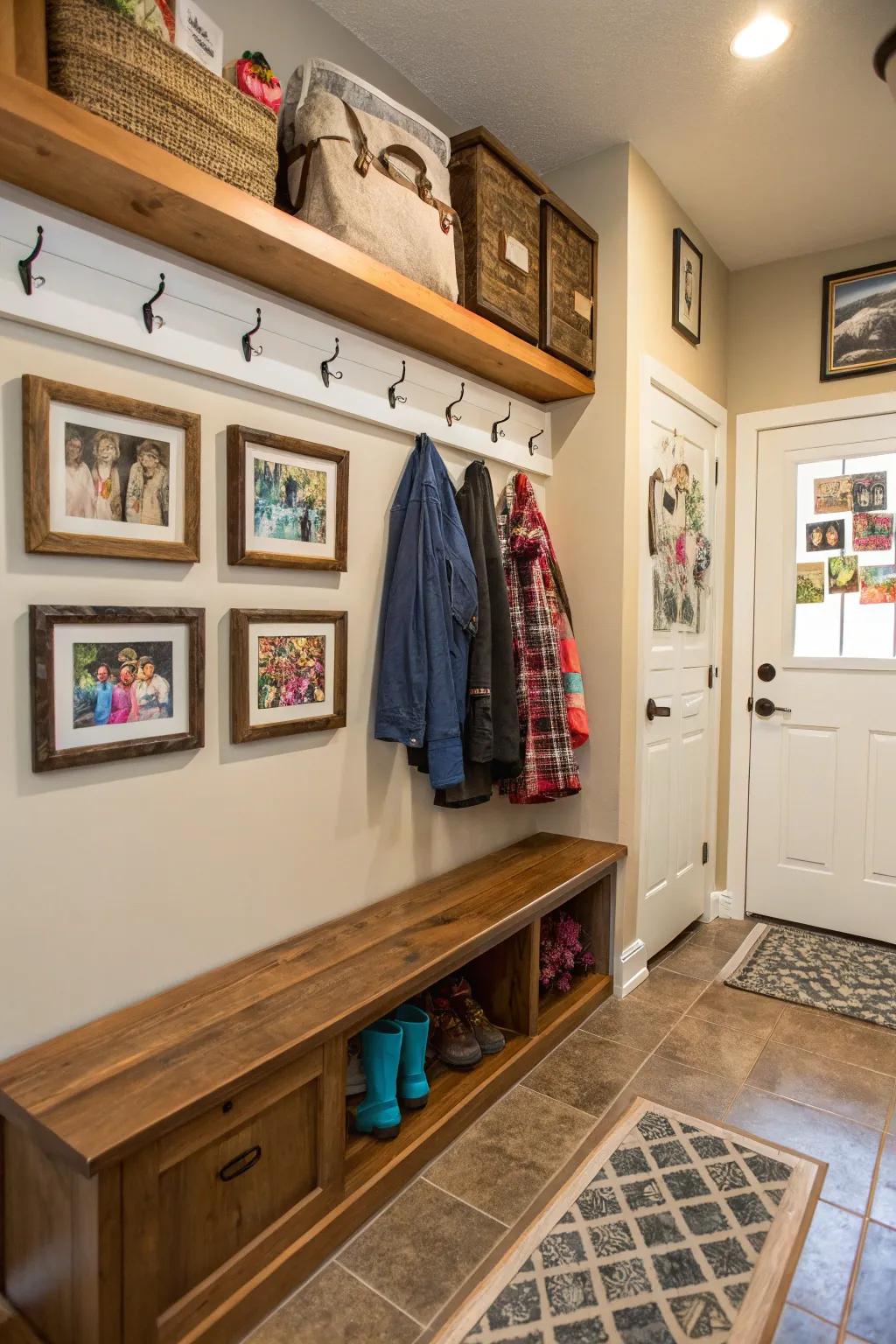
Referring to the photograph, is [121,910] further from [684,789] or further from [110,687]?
[684,789]

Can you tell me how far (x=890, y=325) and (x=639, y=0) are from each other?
5.49 feet

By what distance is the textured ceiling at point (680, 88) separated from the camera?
197cm

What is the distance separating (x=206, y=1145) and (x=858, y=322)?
11.0 feet

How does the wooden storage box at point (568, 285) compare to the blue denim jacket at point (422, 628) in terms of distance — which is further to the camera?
the wooden storage box at point (568, 285)

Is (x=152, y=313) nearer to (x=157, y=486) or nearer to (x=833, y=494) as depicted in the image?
(x=157, y=486)

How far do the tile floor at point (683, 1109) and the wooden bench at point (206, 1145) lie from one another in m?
0.08

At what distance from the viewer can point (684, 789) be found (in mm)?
3102

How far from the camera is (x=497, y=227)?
7.08 ft

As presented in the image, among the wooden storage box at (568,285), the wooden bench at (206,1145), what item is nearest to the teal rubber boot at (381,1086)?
the wooden bench at (206,1145)

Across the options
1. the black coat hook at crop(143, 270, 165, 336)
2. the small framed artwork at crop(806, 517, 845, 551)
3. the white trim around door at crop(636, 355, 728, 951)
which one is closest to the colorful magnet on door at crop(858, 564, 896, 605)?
the small framed artwork at crop(806, 517, 845, 551)

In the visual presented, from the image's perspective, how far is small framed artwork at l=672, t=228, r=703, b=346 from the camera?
9.35 ft

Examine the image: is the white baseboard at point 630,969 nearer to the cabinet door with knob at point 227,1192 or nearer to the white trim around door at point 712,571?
the white trim around door at point 712,571

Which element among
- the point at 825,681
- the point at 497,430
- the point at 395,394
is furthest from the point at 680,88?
the point at 825,681

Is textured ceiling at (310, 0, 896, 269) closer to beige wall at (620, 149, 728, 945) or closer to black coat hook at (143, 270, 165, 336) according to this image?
beige wall at (620, 149, 728, 945)
